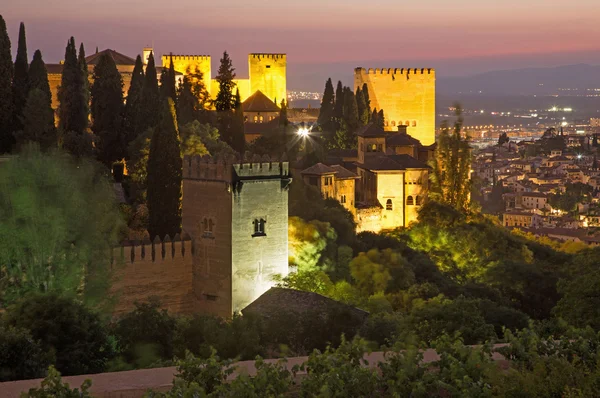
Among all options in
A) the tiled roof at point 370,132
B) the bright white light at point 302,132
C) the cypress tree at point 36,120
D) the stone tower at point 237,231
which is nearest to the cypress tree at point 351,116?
Answer: the tiled roof at point 370,132

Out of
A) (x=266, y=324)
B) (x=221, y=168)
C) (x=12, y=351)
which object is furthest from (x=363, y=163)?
(x=12, y=351)

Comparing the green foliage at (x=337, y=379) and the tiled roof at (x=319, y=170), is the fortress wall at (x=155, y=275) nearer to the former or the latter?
the green foliage at (x=337, y=379)

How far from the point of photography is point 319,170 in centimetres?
3991

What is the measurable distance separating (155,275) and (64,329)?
753 centimetres

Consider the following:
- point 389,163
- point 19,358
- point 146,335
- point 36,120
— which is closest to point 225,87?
point 389,163

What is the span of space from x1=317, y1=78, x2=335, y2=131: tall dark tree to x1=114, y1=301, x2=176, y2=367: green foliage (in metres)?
33.7

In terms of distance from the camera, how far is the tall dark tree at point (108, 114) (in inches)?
1407

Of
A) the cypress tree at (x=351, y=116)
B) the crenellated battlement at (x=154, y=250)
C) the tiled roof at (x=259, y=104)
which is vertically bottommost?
the crenellated battlement at (x=154, y=250)

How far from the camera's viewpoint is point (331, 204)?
3862cm

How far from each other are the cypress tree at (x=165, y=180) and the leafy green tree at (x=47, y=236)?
14.5ft

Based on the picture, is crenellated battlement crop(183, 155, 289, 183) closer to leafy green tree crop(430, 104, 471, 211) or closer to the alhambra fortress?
the alhambra fortress

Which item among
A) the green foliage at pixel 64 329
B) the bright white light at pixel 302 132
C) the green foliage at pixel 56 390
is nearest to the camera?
the green foliage at pixel 56 390

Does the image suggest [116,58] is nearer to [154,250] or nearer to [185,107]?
[185,107]

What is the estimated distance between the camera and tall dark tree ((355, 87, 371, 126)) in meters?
53.1
